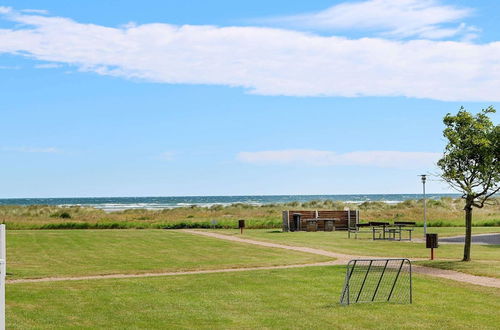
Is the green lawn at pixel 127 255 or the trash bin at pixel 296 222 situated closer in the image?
the green lawn at pixel 127 255

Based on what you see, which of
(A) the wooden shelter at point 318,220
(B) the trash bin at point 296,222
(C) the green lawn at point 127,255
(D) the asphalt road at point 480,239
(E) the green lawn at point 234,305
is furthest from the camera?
(B) the trash bin at point 296,222

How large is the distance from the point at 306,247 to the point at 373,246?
355 cm

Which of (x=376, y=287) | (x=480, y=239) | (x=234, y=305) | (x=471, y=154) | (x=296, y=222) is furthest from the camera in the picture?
(x=296, y=222)

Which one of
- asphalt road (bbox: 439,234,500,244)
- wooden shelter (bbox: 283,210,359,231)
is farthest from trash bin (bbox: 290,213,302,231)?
asphalt road (bbox: 439,234,500,244)

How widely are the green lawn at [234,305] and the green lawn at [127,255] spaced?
361cm

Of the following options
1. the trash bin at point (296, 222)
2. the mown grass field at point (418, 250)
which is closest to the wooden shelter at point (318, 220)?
the trash bin at point (296, 222)

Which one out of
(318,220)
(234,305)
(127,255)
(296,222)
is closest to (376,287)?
(234,305)

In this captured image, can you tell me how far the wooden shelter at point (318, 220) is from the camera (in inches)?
2003

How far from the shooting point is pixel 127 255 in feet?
98.6

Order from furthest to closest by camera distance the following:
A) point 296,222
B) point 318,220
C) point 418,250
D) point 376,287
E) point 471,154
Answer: point 318,220 → point 296,222 → point 418,250 → point 471,154 → point 376,287

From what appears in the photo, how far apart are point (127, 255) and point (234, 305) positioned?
14470mm

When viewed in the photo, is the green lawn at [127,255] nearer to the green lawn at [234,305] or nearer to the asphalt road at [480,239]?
the green lawn at [234,305]

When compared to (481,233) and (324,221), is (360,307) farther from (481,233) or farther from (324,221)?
(324,221)

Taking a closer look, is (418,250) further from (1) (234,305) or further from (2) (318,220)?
(2) (318,220)
